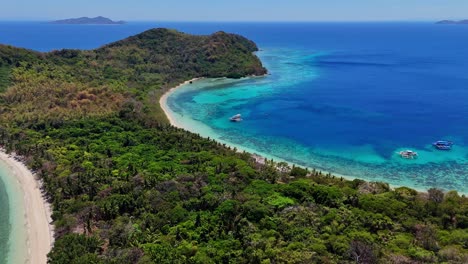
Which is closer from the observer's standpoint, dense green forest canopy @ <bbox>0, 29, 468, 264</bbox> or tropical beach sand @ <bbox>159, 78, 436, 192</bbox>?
dense green forest canopy @ <bbox>0, 29, 468, 264</bbox>

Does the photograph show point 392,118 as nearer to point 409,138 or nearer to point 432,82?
point 409,138

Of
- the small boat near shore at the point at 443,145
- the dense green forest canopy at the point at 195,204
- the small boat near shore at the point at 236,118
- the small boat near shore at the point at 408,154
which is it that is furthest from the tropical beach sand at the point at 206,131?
the small boat near shore at the point at 443,145

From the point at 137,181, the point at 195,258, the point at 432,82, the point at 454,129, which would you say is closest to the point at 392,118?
the point at 454,129

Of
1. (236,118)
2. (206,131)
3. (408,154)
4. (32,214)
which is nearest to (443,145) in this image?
(408,154)

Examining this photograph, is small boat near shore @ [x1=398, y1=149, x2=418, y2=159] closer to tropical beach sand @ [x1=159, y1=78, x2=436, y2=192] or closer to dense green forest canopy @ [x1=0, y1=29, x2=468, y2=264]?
tropical beach sand @ [x1=159, y1=78, x2=436, y2=192]

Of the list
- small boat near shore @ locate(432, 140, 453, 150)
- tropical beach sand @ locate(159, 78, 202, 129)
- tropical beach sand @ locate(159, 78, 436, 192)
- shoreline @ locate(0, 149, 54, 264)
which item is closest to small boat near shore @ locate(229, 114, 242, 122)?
tropical beach sand @ locate(159, 78, 436, 192)

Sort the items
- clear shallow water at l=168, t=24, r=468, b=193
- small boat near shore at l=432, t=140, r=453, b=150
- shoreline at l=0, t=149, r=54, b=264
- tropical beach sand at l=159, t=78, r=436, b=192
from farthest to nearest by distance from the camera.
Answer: small boat near shore at l=432, t=140, r=453, b=150 < clear shallow water at l=168, t=24, r=468, b=193 < tropical beach sand at l=159, t=78, r=436, b=192 < shoreline at l=0, t=149, r=54, b=264

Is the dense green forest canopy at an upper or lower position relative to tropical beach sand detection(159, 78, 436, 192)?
upper
